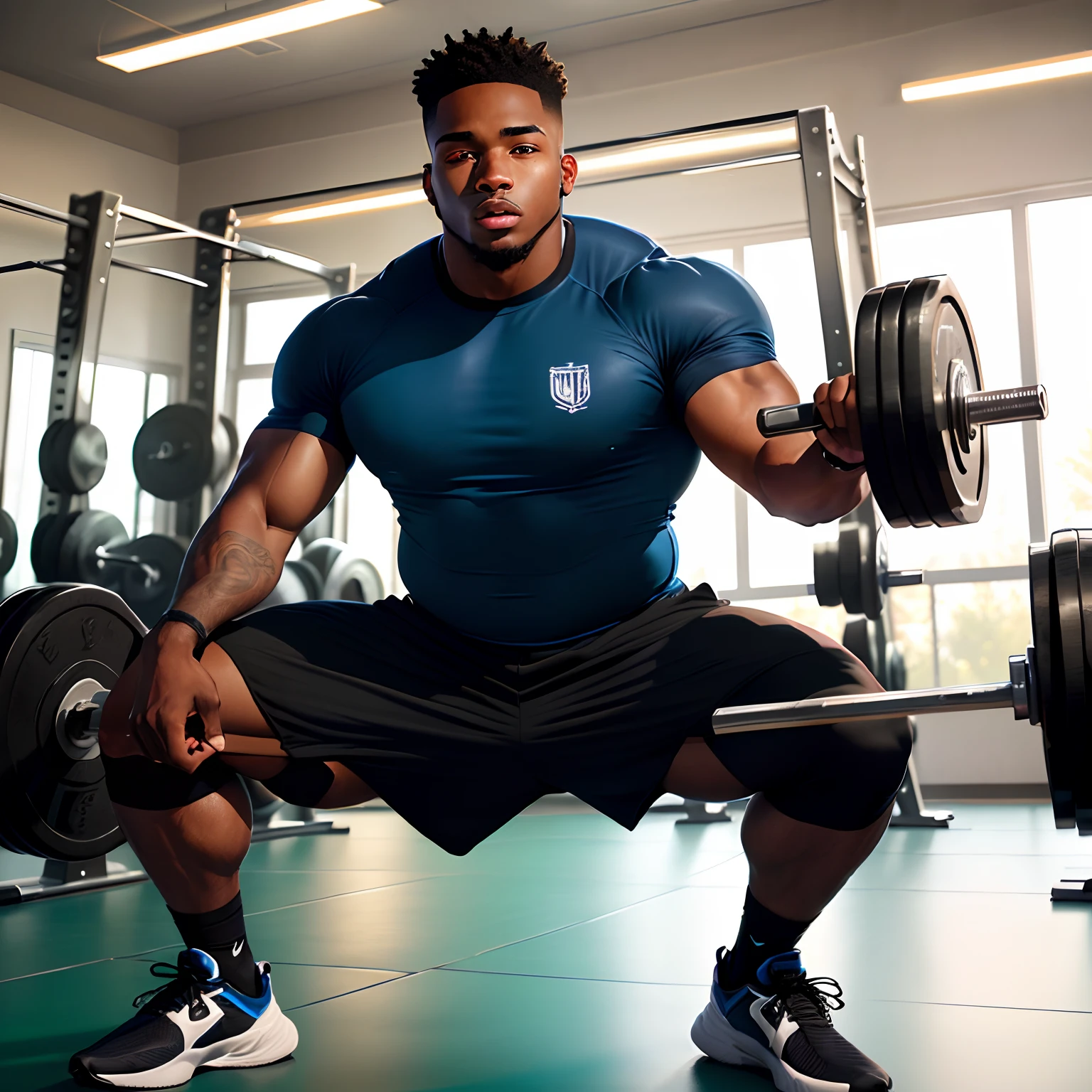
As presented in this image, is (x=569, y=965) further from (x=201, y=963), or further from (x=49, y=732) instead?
(x=49, y=732)

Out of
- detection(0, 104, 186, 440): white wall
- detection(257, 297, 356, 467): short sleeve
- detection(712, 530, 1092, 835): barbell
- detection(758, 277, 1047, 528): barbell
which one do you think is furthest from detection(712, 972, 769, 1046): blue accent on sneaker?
detection(0, 104, 186, 440): white wall

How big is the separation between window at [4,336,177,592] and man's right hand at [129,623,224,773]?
4.23 meters

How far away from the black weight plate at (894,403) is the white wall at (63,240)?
5.21 metres

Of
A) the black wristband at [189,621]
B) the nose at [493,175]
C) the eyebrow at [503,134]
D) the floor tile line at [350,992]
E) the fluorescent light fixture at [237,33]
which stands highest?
the fluorescent light fixture at [237,33]

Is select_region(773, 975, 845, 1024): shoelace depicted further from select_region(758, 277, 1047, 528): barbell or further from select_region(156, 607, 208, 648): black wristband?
select_region(156, 607, 208, 648): black wristband

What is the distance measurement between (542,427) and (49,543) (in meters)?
2.93

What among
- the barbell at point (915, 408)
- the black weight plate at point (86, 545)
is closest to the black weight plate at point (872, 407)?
the barbell at point (915, 408)

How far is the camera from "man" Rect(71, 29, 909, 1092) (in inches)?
53.7

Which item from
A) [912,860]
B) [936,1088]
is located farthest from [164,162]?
[936,1088]

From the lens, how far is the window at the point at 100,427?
5578 millimetres

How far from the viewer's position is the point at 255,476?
1.63 meters

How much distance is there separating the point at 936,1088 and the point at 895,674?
2716 mm

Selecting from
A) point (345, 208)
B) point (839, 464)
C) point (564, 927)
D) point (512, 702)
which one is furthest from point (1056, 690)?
point (345, 208)

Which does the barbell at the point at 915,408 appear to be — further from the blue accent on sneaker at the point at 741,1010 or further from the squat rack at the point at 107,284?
the squat rack at the point at 107,284
